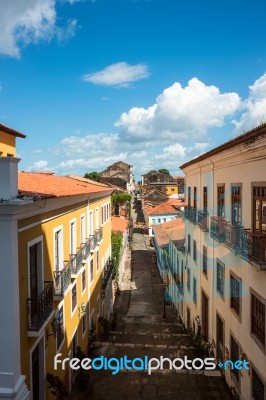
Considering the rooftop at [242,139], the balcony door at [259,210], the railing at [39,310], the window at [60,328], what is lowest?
the window at [60,328]

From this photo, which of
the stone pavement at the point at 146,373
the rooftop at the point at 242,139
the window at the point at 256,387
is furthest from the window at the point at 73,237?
the window at the point at 256,387

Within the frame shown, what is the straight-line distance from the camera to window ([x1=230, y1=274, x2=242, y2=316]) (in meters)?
11.6

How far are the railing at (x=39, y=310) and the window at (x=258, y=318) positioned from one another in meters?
5.94

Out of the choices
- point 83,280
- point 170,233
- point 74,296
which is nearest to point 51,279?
point 74,296

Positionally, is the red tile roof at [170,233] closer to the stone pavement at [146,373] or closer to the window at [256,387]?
the stone pavement at [146,373]

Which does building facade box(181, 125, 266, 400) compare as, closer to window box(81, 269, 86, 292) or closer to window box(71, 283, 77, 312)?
window box(81, 269, 86, 292)

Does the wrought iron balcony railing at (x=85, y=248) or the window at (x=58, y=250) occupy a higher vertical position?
the window at (x=58, y=250)

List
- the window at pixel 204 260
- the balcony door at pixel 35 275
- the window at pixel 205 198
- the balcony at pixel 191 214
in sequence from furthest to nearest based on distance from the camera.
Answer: the balcony at pixel 191 214 < the window at pixel 205 198 < the window at pixel 204 260 < the balcony door at pixel 35 275

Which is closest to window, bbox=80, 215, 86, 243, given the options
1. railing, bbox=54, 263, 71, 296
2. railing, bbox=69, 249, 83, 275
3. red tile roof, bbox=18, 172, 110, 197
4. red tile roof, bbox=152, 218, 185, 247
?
railing, bbox=69, 249, 83, 275

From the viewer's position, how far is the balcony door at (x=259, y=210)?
32.0ft

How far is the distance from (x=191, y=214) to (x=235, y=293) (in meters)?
7.89

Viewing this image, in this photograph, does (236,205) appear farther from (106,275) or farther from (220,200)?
(106,275)

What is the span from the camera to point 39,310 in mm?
7980

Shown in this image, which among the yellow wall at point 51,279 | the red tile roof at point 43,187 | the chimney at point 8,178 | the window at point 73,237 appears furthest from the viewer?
the window at point 73,237
